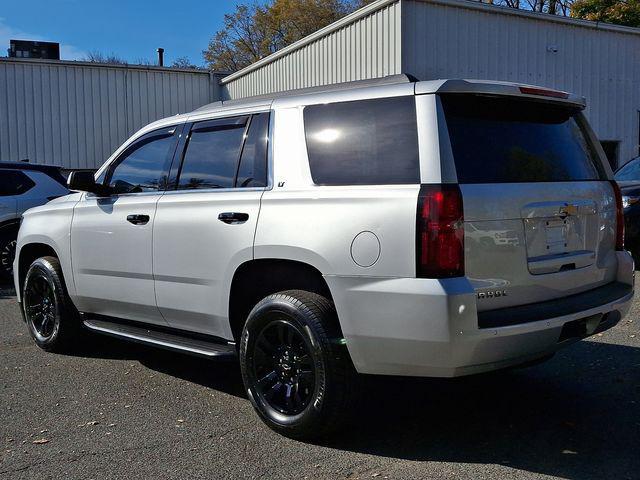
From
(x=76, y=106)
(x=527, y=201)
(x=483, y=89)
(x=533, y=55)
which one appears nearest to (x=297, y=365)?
(x=527, y=201)

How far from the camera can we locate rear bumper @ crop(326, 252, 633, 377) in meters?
3.39

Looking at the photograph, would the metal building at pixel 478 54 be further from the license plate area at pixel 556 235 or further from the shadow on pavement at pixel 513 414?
the license plate area at pixel 556 235

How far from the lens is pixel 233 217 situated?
4.28 metres

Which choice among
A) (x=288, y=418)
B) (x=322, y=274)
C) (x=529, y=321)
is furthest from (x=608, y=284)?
(x=288, y=418)

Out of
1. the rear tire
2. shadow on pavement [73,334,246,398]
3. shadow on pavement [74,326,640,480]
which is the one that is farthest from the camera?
the rear tire

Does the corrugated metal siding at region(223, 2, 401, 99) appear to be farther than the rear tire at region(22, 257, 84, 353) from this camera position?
Yes

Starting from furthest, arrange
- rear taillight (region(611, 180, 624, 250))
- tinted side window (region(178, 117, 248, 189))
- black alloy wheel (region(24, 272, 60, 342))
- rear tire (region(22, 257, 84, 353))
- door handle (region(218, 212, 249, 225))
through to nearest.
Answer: black alloy wheel (region(24, 272, 60, 342)), rear tire (region(22, 257, 84, 353)), tinted side window (region(178, 117, 248, 189)), rear taillight (region(611, 180, 624, 250)), door handle (region(218, 212, 249, 225))

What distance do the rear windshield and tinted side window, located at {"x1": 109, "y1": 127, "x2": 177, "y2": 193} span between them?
7.43 ft

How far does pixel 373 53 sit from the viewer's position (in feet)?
46.2

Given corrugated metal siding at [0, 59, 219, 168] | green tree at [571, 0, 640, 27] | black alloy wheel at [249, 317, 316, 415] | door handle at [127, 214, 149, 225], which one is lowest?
black alloy wheel at [249, 317, 316, 415]

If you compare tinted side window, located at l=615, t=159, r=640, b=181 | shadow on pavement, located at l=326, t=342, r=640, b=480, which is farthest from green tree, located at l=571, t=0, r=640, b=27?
shadow on pavement, located at l=326, t=342, r=640, b=480

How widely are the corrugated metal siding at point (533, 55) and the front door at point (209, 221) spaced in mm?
9573

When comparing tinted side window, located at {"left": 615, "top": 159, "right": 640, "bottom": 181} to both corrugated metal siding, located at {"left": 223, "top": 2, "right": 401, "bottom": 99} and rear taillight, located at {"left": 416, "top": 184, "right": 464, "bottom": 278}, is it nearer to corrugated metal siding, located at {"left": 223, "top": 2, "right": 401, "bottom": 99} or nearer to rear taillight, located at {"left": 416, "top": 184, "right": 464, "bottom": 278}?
corrugated metal siding, located at {"left": 223, "top": 2, "right": 401, "bottom": 99}

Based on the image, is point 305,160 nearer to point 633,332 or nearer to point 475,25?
point 633,332
